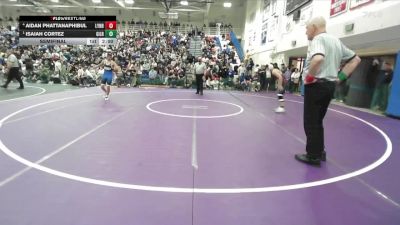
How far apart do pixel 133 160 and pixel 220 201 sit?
61.2 inches

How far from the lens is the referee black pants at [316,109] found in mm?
3824

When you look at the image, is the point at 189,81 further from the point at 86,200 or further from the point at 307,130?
the point at 86,200

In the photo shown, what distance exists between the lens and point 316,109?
3896 millimetres

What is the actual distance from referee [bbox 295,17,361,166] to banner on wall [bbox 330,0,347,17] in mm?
8809

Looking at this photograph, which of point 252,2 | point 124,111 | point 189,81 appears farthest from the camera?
point 252,2

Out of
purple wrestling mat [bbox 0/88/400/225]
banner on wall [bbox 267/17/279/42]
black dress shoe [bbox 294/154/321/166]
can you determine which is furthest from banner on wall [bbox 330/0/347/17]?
black dress shoe [bbox 294/154/321/166]

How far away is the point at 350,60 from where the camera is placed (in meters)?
3.98

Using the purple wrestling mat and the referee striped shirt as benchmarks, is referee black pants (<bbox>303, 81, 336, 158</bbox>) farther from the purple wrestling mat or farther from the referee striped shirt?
the purple wrestling mat

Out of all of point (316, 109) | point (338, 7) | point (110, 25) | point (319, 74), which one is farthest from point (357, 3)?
point (110, 25)

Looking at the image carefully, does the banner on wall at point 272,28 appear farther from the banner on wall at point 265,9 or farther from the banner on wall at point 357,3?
the banner on wall at point 357,3

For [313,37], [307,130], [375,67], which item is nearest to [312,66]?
[313,37]
